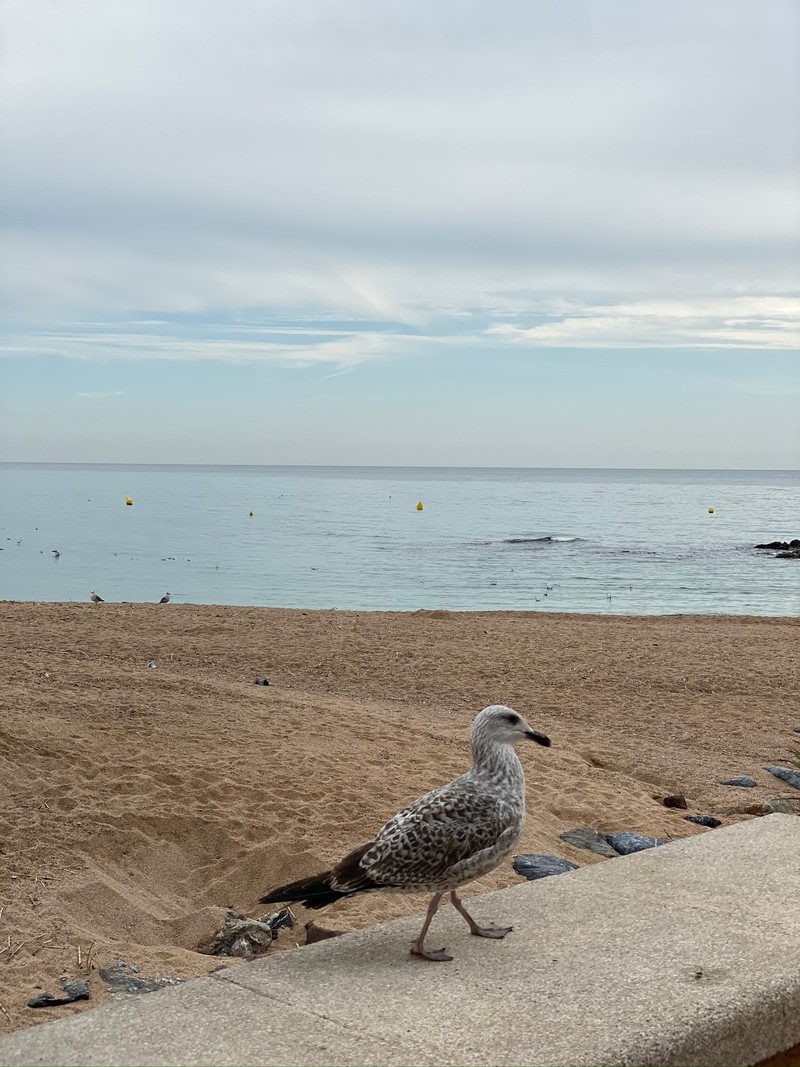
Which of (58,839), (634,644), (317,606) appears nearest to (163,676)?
(58,839)

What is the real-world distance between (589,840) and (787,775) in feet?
9.73

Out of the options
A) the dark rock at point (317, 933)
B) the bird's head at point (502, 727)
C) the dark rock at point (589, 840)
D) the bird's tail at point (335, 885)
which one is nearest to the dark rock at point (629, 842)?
the dark rock at point (589, 840)

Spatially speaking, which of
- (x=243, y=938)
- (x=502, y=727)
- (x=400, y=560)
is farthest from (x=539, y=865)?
(x=400, y=560)

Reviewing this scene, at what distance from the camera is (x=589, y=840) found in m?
6.74

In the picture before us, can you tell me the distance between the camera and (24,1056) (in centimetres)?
286

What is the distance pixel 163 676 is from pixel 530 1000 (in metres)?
8.25

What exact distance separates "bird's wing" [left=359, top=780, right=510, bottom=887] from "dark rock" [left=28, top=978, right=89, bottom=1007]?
1553 mm

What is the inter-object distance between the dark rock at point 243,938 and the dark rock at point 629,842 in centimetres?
242

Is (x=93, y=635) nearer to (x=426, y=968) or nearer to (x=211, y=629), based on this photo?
(x=211, y=629)

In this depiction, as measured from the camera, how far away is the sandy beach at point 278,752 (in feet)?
17.8

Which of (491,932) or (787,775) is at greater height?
(491,932)

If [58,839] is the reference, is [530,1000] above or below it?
above

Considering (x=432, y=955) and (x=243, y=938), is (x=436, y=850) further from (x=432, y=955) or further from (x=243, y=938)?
(x=243, y=938)

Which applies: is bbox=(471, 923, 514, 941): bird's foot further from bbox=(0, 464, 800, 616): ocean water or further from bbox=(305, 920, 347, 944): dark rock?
bbox=(0, 464, 800, 616): ocean water
